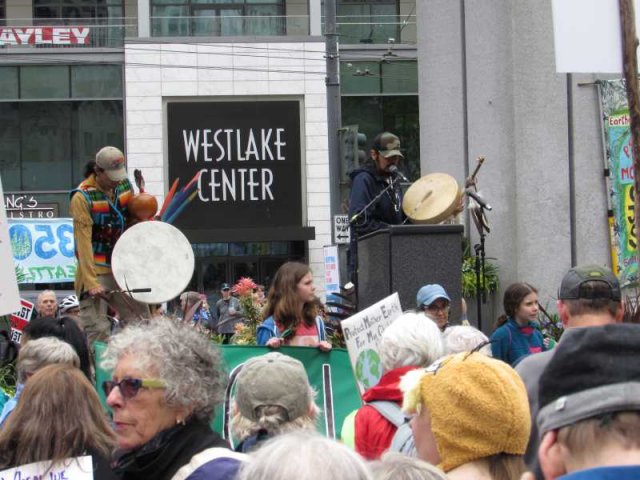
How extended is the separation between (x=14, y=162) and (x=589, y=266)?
117 ft

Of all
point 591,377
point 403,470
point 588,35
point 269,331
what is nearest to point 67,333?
point 269,331

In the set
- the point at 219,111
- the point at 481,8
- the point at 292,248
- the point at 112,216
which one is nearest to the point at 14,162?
the point at 219,111

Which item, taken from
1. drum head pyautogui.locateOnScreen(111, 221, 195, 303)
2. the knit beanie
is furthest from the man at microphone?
the knit beanie

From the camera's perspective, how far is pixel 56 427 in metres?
4.09

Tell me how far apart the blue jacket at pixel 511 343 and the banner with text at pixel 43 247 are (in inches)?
851

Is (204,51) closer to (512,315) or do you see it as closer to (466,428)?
(512,315)

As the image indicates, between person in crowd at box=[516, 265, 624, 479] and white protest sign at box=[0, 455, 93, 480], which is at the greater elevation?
person in crowd at box=[516, 265, 624, 479]

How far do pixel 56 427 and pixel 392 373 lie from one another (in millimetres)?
1455

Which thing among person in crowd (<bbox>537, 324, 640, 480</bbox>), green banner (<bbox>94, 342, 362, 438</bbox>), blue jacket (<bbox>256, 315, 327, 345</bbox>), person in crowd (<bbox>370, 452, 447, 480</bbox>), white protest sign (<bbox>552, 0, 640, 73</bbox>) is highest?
white protest sign (<bbox>552, 0, 640, 73</bbox>)

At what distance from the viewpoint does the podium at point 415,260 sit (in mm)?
9719

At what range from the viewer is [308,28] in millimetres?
39844

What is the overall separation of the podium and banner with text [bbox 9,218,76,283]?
1980cm

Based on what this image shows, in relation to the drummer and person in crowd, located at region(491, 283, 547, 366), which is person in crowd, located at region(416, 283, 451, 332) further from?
the drummer

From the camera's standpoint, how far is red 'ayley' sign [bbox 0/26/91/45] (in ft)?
128
